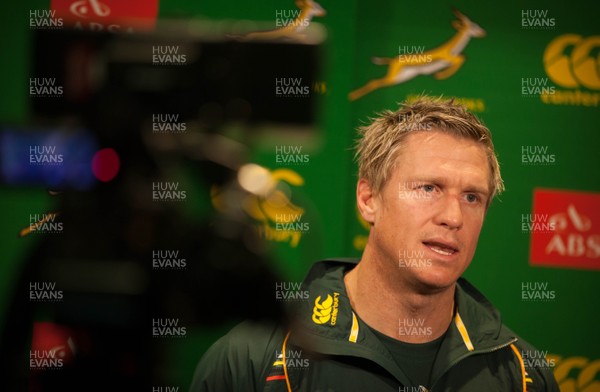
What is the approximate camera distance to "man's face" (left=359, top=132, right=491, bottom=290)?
1.27m

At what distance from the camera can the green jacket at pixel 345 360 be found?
1.22 metres

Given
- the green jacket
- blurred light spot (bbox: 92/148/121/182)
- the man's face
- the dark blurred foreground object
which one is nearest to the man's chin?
the man's face

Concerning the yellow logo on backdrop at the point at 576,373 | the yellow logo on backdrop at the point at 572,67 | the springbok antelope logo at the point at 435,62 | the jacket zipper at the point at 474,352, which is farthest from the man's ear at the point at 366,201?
the yellow logo on backdrop at the point at 576,373

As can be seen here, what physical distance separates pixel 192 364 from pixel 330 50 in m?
1.03

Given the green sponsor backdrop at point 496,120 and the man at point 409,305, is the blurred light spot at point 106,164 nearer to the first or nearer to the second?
the man at point 409,305

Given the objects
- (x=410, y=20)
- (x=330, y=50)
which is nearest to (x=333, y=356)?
(x=330, y=50)

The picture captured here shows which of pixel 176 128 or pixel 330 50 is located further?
pixel 330 50

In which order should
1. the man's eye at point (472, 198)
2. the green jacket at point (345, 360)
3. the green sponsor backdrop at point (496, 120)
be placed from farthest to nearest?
1. the green sponsor backdrop at point (496, 120)
2. the man's eye at point (472, 198)
3. the green jacket at point (345, 360)

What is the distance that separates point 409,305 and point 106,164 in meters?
0.79

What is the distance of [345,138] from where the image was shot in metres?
1.83

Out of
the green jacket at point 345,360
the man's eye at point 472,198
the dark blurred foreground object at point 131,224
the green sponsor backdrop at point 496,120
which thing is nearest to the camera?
the dark blurred foreground object at point 131,224

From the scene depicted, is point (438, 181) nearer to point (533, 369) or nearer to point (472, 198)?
point (472, 198)

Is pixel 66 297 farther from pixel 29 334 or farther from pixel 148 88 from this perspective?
pixel 148 88

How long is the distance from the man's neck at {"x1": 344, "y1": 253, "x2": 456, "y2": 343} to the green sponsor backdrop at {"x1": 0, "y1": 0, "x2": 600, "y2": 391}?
0.50 meters
